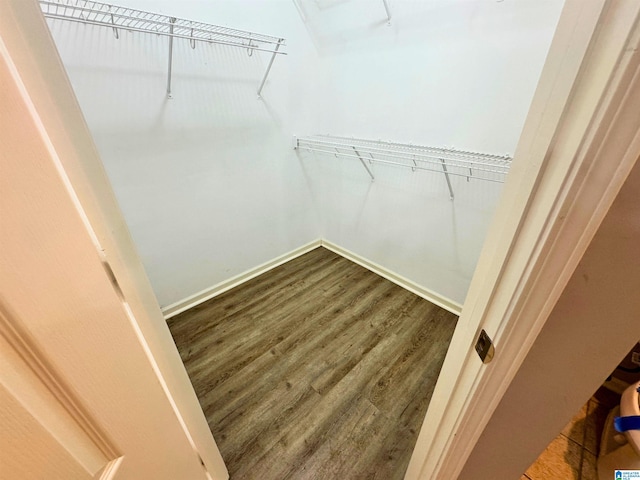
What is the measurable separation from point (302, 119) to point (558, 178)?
215 cm

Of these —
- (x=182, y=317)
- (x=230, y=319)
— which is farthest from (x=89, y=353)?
(x=182, y=317)

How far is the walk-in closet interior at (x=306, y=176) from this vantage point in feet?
4.24

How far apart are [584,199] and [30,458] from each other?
734 millimetres

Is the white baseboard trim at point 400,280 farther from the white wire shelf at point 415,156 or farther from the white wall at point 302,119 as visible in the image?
the white wire shelf at point 415,156

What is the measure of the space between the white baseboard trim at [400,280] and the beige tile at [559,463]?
0.86m

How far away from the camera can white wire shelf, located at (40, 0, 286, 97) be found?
113 centimetres

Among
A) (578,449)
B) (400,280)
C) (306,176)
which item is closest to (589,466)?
(578,449)

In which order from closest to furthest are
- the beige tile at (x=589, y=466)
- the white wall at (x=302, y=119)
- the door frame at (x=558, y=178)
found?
the door frame at (x=558, y=178) < the beige tile at (x=589, y=466) < the white wall at (x=302, y=119)

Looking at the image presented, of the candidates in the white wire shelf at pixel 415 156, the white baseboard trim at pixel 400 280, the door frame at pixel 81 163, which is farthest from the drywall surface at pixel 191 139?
the door frame at pixel 81 163

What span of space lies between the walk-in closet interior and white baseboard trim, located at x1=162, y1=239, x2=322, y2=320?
17mm

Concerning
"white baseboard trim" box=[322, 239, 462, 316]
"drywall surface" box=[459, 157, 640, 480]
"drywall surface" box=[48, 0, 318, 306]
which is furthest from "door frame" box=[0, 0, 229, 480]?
"white baseboard trim" box=[322, 239, 462, 316]

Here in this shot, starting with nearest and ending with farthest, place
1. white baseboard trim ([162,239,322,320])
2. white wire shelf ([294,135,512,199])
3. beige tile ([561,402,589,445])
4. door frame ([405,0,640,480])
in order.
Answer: door frame ([405,0,640,480]), beige tile ([561,402,589,445]), white wire shelf ([294,135,512,199]), white baseboard trim ([162,239,322,320])

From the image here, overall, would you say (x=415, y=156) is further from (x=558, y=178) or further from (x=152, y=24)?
(x=152, y=24)

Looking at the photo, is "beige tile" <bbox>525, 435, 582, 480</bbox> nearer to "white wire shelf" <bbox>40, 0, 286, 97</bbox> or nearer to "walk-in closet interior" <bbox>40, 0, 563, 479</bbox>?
"walk-in closet interior" <bbox>40, 0, 563, 479</bbox>
